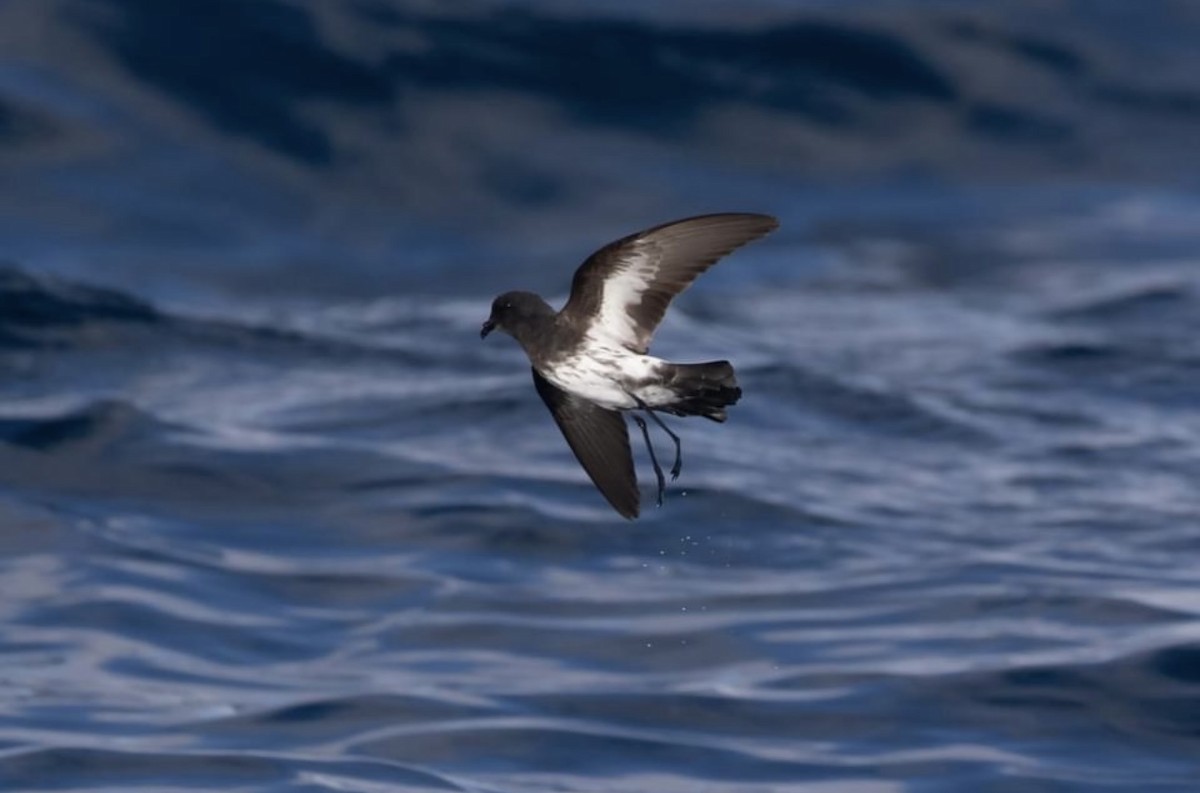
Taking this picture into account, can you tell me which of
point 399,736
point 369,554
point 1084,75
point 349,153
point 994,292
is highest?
point 1084,75

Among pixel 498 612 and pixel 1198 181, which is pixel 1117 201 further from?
pixel 498 612

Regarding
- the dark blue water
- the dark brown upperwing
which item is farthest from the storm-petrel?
the dark blue water

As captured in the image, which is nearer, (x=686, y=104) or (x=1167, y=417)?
(x=1167, y=417)

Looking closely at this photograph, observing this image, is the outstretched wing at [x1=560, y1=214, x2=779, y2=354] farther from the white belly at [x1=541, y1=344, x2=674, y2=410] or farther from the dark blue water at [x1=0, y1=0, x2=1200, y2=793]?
the dark blue water at [x1=0, y1=0, x2=1200, y2=793]

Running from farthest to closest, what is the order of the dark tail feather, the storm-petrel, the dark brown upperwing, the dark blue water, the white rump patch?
the dark blue water → the dark brown upperwing → the white rump patch → the storm-petrel → the dark tail feather

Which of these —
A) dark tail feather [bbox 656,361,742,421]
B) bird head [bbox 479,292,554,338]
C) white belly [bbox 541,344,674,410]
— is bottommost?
dark tail feather [bbox 656,361,742,421]

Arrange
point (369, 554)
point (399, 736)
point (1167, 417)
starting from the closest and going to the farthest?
point (399, 736)
point (369, 554)
point (1167, 417)

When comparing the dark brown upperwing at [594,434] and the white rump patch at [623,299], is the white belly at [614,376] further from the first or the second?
the dark brown upperwing at [594,434]

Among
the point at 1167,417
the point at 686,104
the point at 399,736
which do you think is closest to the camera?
the point at 399,736

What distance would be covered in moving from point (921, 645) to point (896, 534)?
97.0 inches

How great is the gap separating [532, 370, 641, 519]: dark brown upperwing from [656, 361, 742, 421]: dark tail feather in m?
0.62

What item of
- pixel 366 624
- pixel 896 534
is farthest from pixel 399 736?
pixel 896 534

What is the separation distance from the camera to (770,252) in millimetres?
20875

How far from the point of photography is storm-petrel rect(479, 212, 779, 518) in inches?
247
